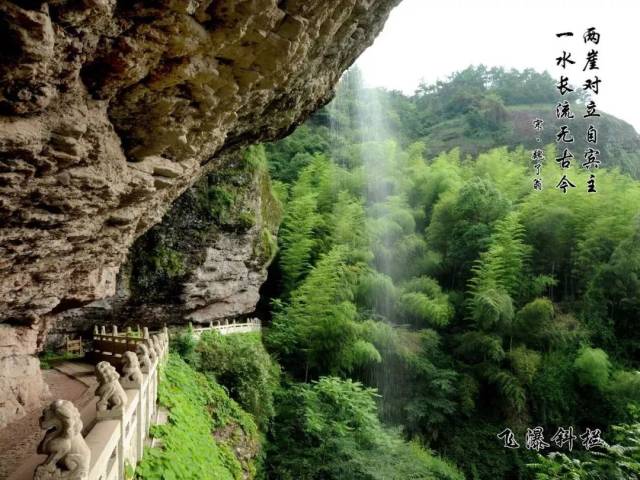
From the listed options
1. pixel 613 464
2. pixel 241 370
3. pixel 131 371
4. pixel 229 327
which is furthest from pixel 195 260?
pixel 613 464

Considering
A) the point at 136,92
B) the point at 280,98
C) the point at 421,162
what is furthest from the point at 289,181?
the point at 136,92

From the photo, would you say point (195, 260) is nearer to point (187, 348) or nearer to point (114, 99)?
point (187, 348)

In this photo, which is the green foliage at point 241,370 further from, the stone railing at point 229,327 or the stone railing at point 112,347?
the stone railing at point 112,347

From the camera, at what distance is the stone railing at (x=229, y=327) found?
35.7 feet

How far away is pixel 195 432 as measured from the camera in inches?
238

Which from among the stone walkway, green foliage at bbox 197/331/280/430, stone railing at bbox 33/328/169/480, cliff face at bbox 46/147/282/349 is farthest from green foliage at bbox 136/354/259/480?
cliff face at bbox 46/147/282/349

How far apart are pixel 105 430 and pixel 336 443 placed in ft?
23.1

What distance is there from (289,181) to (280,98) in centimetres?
1485

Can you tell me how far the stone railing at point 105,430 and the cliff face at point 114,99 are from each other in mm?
1283

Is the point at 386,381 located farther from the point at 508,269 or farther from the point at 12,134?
the point at 12,134

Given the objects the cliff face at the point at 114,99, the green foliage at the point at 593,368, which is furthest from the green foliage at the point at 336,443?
the cliff face at the point at 114,99

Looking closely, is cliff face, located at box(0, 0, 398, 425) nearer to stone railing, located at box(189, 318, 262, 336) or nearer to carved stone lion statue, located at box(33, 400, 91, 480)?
carved stone lion statue, located at box(33, 400, 91, 480)

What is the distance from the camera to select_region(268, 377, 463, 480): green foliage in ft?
28.0

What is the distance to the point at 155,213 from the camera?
18.3ft
